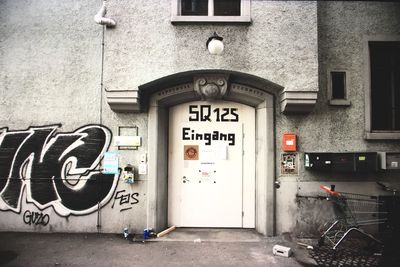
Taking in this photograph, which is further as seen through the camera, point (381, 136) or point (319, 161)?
point (381, 136)

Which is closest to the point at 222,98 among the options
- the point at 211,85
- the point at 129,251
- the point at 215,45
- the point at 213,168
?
the point at 211,85

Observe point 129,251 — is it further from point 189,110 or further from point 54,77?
point 54,77

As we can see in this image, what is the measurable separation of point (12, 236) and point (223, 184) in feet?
15.4

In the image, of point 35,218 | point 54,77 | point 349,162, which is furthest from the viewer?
point 54,77

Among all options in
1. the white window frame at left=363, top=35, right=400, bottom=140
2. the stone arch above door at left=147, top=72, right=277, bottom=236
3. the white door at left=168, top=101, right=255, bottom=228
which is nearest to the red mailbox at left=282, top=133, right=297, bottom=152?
the stone arch above door at left=147, top=72, right=277, bottom=236

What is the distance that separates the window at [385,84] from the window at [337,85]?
75 centimetres

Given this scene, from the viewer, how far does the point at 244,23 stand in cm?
567

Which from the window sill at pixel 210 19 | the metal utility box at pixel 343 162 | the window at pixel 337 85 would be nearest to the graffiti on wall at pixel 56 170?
the window sill at pixel 210 19

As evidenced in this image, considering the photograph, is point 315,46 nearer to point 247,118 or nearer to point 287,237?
point 247,118

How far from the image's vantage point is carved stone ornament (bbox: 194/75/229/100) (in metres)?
5.89

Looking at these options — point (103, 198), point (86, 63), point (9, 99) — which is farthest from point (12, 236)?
point (86, 63)

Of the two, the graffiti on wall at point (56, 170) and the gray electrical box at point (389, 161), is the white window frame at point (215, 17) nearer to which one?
the graffiti on wall at point (56, 170)

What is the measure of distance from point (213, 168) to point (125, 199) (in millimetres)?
2077

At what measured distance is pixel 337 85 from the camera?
6156 millimetres
